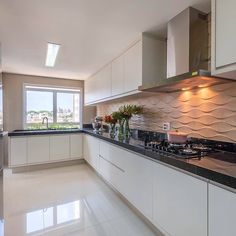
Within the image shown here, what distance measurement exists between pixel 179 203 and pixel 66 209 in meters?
1.52

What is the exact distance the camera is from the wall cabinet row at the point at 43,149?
3645mm

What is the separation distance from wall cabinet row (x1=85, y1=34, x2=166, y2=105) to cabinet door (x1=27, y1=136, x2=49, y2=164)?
1.87 metres

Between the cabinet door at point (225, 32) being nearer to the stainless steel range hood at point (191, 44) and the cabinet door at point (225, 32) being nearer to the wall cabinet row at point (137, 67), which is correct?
the stainless steel range hood at point (191, 44)

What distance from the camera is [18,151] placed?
12.0 feet

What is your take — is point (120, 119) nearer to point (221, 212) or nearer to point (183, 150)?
point (183, 150)

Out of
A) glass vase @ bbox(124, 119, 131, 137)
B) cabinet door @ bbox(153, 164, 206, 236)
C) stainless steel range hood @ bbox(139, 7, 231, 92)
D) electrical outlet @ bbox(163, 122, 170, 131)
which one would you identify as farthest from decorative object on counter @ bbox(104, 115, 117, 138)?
cabinet door @ bbox(153, 164, 206, 236)

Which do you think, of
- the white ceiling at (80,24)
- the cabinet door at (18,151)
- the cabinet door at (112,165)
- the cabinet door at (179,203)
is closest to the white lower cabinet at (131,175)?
the cabinet door at (112,165)

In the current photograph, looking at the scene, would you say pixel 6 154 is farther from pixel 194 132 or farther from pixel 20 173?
pixel 194 132

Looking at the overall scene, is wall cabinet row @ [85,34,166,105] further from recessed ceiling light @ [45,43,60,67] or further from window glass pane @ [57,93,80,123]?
window glass pane @ [57,93,80,123]

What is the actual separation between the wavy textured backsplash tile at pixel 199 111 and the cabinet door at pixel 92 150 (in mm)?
1150

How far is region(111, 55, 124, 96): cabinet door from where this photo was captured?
2.75m

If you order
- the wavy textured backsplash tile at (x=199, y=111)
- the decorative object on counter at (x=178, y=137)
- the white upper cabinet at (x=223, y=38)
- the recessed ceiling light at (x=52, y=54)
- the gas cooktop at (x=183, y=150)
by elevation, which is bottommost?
the gas cooktop at (x=183, y=150)

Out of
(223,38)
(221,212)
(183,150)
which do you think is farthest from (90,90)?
(221,212)

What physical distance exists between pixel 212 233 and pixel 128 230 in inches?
38.1
